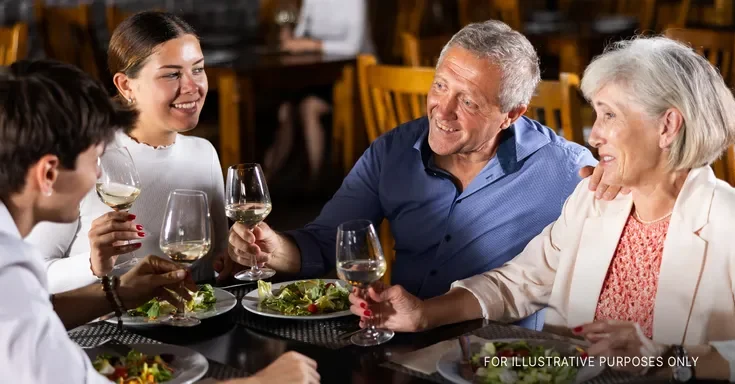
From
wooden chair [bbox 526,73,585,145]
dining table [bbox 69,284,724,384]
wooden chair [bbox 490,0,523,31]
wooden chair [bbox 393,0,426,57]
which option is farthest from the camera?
wooden chair [bbox 393,0,426,57]

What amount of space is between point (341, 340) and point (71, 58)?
15.3ft

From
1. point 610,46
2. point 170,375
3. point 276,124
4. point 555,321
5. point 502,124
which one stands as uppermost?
point 610,46

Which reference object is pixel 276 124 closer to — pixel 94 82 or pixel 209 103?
pixel 209 103

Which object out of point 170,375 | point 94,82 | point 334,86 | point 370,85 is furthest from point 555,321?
point 334,86

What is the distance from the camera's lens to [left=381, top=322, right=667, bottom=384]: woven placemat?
1534 millimetres

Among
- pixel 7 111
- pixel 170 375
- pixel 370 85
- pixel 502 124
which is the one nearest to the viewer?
pixel 7 111

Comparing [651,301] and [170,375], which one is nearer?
[170,375]

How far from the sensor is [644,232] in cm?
194

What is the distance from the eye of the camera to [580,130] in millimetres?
2809

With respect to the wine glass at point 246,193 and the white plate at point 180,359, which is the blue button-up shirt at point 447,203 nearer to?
the wine glass at point 246,193

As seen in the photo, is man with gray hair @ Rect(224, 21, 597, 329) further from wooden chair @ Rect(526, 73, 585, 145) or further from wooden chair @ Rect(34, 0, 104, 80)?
wooden chair @ Rect(34, 0, 104, 80)

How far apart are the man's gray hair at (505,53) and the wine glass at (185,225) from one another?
0.81 meters

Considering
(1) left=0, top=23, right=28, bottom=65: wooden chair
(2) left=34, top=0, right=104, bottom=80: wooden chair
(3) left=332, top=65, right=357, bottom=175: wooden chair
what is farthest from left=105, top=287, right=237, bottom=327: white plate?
(2) left=34, top=0, right=104, bottom=80: wooden chair

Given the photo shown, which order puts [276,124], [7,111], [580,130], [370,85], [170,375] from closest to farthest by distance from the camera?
[7,111]
[170,375]
[580,130]
[370,85]
[276,124]
